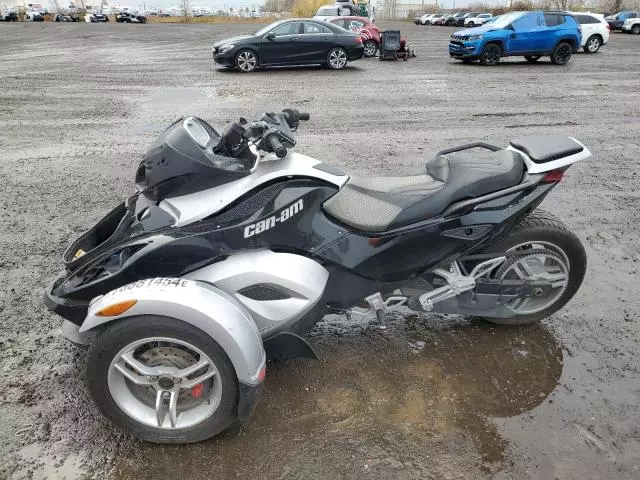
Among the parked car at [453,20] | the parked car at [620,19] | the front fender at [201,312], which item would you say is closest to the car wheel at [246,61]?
the front fender at [201,312]

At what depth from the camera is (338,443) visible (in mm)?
2639

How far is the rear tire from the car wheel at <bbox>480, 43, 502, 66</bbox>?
583 inches

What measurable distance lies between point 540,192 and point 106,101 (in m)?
9.99

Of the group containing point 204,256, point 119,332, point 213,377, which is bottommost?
point 213,377

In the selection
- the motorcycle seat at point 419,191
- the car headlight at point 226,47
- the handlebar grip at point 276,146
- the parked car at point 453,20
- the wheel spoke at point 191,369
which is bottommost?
the parked car at point 453,20

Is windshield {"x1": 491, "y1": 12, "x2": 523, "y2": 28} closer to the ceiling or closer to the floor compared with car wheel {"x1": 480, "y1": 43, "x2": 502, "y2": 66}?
closer to the ceiling

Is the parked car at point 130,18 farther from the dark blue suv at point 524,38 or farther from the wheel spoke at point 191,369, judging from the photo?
the wheel spoke at point 191,369

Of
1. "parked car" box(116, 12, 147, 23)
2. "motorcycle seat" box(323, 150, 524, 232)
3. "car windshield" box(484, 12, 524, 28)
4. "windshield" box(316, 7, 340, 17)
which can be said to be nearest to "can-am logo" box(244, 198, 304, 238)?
"motorcycle seat" box(323, 150, 524, 232)

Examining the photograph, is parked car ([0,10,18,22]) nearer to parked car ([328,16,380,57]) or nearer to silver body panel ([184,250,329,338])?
parked car ([328,16,380,57])

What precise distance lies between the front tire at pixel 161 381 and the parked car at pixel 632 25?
41328 millimetres

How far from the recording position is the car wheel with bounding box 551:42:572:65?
54.3ft

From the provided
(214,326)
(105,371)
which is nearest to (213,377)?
(214,326)

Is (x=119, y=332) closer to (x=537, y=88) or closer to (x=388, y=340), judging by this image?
(x=388, y=340)

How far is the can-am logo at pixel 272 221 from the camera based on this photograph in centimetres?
256
